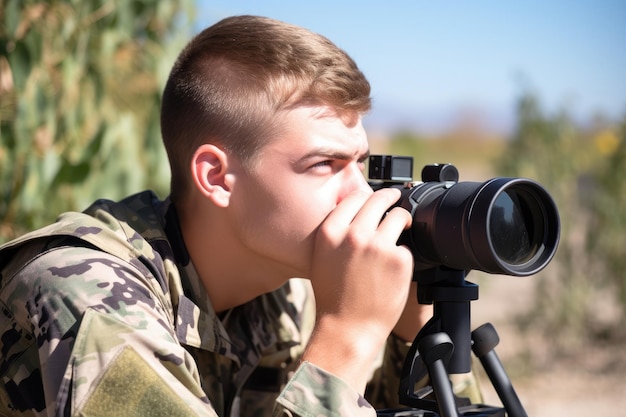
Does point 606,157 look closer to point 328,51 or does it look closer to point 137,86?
point 137,86

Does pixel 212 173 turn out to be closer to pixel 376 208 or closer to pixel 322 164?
pixel 322 164

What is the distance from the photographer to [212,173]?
1742 millimetres

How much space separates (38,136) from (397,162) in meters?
1.17

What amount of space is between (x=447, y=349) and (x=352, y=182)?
1.33 feet

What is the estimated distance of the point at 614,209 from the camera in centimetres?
457

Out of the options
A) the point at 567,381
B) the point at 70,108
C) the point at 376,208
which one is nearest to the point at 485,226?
the point at 376,208

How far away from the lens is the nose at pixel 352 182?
1.68 metres

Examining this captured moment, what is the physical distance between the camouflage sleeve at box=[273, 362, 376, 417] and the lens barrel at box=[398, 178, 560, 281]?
32 cm

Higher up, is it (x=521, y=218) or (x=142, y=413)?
(x=521, y=218)

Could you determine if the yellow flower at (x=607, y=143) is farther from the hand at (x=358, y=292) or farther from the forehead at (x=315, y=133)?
the hand at (x=358, y=292)

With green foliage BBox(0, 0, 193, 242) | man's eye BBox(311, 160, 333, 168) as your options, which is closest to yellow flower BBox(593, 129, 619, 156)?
green foliage BBox(0, 0, 193, 242)

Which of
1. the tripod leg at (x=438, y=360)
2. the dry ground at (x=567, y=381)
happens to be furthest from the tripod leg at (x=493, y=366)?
the dry ground at (x=567, y=381)

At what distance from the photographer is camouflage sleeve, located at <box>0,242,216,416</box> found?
129 centimetres

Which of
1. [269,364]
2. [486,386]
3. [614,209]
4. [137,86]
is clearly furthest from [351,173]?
[614,209]
